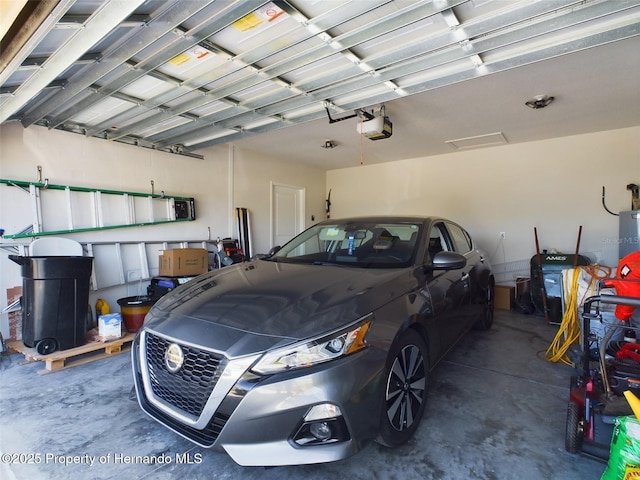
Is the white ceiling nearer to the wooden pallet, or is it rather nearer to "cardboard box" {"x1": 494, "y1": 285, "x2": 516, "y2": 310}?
the wooden pallet

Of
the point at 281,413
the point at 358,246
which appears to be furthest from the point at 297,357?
the point at 358,246

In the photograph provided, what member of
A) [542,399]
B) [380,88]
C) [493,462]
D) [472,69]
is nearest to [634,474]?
[493,462]

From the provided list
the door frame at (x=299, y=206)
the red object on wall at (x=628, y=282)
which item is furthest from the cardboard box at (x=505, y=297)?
the door frame at (x=299, y=206)

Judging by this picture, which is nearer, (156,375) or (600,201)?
(156,375)

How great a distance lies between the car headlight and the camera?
1.29 metres

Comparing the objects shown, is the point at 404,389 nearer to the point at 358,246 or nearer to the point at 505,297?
the point at 358,246

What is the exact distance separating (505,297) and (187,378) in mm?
4849

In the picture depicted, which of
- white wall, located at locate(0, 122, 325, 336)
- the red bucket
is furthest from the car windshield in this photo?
white wall, located at locate(0, 122, 325, 336)

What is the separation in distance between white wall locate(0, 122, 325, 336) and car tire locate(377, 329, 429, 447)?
3605 millimetres

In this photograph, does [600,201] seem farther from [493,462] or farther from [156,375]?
[156,375]

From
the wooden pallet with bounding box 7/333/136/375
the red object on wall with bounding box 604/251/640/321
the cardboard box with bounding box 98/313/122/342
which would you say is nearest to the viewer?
the red object on wall with bounding box 604/251/640/321

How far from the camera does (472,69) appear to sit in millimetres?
2262

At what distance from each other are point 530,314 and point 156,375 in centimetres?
479

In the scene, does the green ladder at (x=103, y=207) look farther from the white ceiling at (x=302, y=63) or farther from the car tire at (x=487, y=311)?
the car tire at (x=487, y=311)
